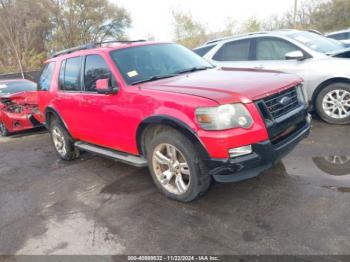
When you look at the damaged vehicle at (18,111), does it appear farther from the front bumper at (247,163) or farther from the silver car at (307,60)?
the front bumper at (247,163)

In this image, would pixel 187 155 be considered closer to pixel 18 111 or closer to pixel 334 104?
pixel 334 104

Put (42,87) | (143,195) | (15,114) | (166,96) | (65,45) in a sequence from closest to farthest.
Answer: (166,96) < (143,195) < (42,87) < (15,114) < (65,45)

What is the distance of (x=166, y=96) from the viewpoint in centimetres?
376

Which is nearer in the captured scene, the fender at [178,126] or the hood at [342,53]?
the fender at [178,126]

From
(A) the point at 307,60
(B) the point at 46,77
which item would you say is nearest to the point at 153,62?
(B) the point at 46,77

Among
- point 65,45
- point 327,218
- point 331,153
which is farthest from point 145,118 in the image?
point 65,45

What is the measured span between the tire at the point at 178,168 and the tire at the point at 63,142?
234 cm

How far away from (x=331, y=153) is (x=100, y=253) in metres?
3.49

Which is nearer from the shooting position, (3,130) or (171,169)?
(171,169)

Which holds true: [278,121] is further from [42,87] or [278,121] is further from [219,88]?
[42,87]

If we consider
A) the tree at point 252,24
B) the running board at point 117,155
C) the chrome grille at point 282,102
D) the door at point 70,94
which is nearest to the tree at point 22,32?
the tree at point 252,24

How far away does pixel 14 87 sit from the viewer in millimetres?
9852

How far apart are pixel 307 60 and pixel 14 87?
25.8 feet

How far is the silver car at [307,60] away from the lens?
602 centimetres
